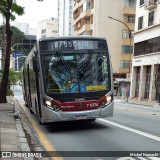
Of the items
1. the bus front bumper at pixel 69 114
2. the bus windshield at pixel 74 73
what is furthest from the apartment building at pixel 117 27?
the bus front bumper at pixel 69 114

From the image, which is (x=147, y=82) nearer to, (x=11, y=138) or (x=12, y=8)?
(x=12, y=8)

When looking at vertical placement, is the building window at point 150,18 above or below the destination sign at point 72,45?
above

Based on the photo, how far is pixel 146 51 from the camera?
1791 inches

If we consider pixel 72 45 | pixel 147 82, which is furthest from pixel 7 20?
pixel 147 82

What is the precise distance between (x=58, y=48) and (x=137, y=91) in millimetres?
39081

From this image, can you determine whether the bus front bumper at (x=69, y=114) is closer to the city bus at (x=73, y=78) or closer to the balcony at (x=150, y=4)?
the city bus at (x=73, y=78)

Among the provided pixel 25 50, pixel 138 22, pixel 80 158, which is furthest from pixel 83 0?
pixel 80 158

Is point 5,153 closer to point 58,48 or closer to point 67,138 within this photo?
point 67,138

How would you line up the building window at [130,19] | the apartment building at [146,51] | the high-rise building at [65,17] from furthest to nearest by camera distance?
the high-rise building at [65,17] < the building window at [130,19] < the apartment building at [146,51]

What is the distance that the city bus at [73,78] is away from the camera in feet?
38.3

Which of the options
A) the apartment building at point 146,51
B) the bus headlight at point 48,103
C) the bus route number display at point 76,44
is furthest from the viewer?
the apartment building at point 146,51

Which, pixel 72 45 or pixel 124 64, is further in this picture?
pixel 124 64

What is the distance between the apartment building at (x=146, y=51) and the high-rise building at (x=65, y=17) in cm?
6606

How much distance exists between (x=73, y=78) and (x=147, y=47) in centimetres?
3477
